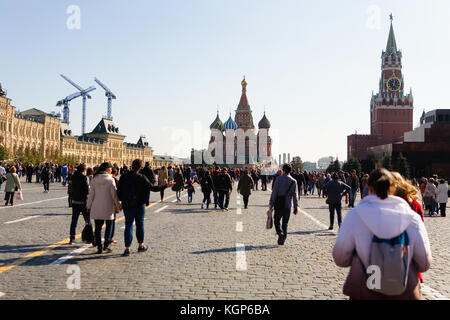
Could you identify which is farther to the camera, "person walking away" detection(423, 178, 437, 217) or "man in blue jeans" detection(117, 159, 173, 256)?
"person walking away" detection(423, 178, 437, 217)

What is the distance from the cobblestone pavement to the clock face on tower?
135888mm

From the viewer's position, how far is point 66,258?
819cm

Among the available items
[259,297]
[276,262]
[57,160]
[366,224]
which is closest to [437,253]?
[276,262]

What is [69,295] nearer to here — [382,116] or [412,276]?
[412,276]

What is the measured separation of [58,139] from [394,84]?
331ft

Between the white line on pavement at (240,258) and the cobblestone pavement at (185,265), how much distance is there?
2 cm

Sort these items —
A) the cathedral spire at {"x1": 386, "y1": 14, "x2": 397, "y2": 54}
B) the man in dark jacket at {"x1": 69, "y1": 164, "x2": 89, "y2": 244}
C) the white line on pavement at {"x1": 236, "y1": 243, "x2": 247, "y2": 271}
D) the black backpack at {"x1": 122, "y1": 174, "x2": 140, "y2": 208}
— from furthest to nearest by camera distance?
the cathedral spire at {"x1": 386, "y1": 14, "x2": 397, "y2": 54} → the man in dark jacket at {"x1": 69, "y1": 164, "x2": 89, "y2": 244} → the black backpack at {"x1": 122, "y1": 174, "x2": 140, "y2": 208} → the white line on pavement at {"x1": 236, "y1": 243, "x2": 247, "y2": 271}

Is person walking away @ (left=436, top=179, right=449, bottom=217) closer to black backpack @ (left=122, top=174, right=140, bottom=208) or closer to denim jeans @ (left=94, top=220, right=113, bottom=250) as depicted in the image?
black backpack @ (left=122, top=174, right=140, bottom=208)

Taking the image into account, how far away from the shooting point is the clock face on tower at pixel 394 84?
13875 cm

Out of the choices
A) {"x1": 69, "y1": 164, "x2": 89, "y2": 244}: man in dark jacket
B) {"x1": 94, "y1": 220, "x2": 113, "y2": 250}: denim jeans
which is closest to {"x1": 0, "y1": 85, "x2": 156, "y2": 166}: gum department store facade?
{"x1": 69, "y1": 164, "x2": 89, "y2": 244}: man in dark jacket

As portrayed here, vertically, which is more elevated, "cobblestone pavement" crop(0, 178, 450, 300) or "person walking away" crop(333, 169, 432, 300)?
"person walking away" crop(333, 169, 432, 300)

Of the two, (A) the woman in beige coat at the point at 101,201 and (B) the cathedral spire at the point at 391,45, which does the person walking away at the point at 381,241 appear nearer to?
(A) the woman in beige coat at the point at 101,201

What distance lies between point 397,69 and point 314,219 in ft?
453

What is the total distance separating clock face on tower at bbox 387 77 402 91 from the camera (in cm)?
13875
